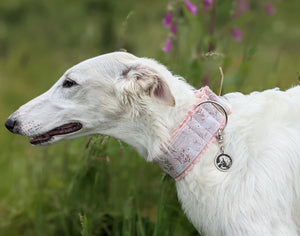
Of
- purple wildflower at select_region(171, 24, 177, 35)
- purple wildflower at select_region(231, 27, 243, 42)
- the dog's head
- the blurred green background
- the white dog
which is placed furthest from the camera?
purple wildflower at select_region(231, 27, 243, 42)

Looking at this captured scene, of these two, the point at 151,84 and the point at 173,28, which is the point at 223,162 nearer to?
the point at 151,84

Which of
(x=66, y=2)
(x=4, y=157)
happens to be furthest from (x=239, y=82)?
(x=66, y=2)

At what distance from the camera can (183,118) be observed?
2.05 metres

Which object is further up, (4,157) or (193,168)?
(193,168)

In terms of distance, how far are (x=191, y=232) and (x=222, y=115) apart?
1.01 metres

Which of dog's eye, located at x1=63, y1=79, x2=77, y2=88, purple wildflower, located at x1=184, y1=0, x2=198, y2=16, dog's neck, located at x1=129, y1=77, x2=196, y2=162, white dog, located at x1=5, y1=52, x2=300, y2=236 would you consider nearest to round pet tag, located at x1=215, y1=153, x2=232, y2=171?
white dog, located at x1=5, y1=52, x2=300, y2=236

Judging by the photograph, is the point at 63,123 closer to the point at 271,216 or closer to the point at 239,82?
the point at 271,216

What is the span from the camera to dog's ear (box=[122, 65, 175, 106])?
197 centimetres

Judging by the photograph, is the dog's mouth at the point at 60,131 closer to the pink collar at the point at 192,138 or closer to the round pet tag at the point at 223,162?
the pink collar at the point at 192,138

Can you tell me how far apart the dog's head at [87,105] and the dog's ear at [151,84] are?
0.03 metres

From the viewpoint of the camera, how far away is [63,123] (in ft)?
7.16

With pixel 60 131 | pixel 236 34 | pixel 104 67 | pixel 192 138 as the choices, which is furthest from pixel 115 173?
pixel 236 34

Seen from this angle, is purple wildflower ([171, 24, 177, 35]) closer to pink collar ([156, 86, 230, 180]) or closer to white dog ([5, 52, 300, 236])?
white dog ([5, 52, 300, 236])

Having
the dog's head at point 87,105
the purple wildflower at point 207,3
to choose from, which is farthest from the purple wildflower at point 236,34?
the dog's head at point 87,105
